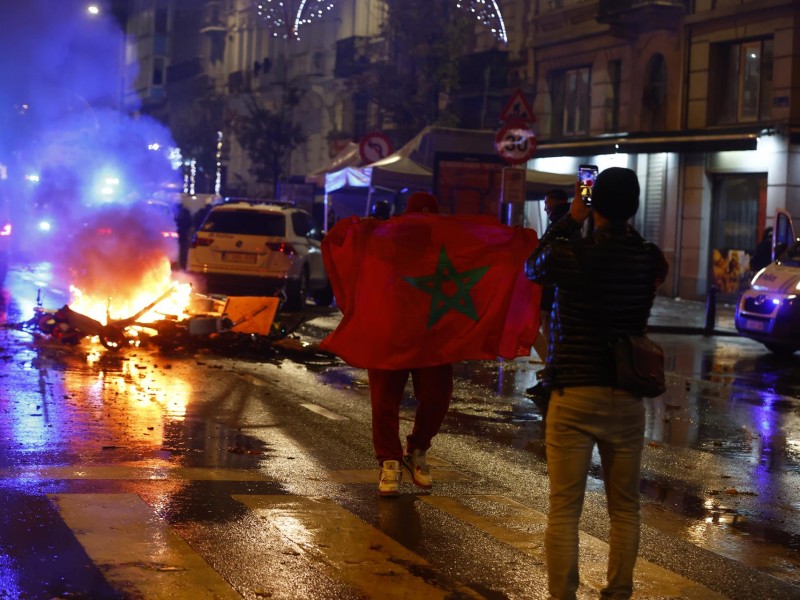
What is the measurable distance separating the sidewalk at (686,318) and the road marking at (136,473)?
48.5ft

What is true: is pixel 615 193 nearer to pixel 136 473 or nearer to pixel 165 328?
pixel 136 473

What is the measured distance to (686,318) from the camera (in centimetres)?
2561

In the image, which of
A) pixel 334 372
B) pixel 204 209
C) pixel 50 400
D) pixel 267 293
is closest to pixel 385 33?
pixel 204 209

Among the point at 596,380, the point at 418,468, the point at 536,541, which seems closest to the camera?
the point at 596,380

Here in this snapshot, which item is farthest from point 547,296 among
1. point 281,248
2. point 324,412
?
point 281,248

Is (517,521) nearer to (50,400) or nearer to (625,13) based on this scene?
(50,400)

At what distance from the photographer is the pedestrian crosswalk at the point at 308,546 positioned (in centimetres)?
581

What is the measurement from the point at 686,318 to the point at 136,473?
1875 cm

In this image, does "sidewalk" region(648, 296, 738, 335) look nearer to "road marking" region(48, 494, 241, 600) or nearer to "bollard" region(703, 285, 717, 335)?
"bollard" region(703, 285, 717, 335)

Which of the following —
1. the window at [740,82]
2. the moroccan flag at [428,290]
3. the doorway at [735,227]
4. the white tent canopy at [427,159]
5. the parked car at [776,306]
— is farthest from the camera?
the doorway at [735,227]

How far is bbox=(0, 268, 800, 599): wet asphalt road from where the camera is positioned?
604cm

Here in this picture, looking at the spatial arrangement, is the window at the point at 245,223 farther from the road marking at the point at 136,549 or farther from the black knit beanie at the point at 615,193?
the black knit beanie at the point at 615,193

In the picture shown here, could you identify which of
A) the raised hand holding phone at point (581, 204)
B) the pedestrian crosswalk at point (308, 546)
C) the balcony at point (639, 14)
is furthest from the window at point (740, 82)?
the raised hand holding phone at point (581, 204)

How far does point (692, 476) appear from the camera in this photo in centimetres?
921
